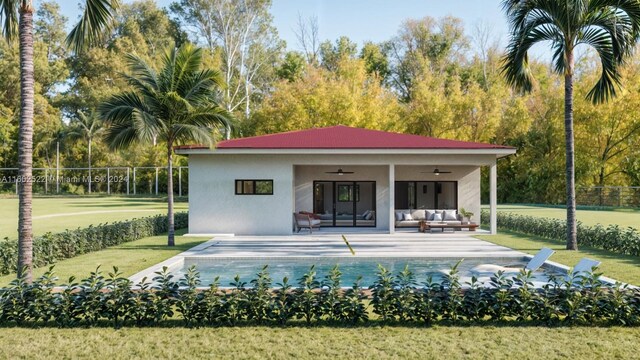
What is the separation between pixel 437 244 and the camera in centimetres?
1712

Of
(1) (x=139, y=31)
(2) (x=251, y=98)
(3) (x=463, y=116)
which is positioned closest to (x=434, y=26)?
(3) (x=463, y=116)

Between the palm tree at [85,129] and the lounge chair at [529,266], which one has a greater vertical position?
the palm tree at [85,129]

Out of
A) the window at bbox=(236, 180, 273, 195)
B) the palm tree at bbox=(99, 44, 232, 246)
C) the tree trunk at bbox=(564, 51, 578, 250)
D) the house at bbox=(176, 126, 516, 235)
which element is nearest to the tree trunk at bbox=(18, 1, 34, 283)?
the palm tree at bbox=(99, 44, 232, 246)

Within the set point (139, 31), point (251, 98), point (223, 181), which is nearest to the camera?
point (223, 181)

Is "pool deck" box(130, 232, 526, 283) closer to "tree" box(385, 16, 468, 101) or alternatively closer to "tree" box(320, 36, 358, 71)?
"tree" box(320, 36, 358, 71)

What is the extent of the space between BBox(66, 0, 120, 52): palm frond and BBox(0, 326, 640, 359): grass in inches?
204

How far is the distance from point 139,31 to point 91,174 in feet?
54.8

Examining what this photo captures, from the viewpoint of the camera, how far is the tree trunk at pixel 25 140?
27.7 ft

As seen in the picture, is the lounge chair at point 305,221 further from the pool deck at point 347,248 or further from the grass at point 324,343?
the grass at point 324,343

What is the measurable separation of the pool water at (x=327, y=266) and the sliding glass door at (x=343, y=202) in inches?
362

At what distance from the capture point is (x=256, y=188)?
66.0ft

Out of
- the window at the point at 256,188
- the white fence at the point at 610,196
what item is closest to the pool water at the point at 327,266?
the window at the point at 256,188

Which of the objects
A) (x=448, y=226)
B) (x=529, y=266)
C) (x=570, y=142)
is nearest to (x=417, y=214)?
(x=448, y=226)

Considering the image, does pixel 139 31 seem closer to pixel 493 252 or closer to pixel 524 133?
pixel 524 133
